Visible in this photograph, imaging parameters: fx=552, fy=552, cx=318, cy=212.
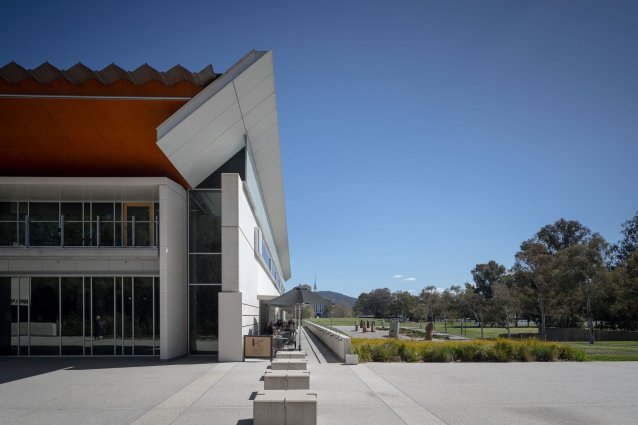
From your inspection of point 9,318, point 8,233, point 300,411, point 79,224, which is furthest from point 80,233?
point 300,411

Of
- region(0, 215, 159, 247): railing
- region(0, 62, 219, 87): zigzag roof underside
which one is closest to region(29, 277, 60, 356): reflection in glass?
region(0, 215, 159, 247): railing

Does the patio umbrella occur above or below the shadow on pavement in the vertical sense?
above

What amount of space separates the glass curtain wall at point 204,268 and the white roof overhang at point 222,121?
3.28 ft

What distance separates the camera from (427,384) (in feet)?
44.3

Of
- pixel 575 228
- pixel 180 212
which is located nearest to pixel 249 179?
pixel 180 212

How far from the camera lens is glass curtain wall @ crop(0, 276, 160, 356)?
20609mm

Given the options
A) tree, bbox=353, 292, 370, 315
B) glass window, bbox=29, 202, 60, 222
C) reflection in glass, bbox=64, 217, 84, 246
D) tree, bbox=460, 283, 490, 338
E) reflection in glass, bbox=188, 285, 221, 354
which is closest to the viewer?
reflection in glass, bbox=64, 217, 84, 246

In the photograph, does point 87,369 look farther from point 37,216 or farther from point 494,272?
point 494,272

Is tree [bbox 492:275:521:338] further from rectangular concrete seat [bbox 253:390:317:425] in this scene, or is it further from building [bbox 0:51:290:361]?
rectangular concrete seat [bbox 253:390:317:425]

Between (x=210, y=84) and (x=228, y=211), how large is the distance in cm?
457

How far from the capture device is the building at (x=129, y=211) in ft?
58.9

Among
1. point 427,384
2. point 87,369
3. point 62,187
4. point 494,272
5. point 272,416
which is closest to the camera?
point 272,416

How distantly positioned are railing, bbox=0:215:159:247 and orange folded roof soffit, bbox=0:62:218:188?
195 cm

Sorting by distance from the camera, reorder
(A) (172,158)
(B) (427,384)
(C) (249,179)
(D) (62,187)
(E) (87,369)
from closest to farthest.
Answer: (B) (427,384) → (E) (87,369) → (A) (172,158) → (D) (62,187) → (C) (249,179)
